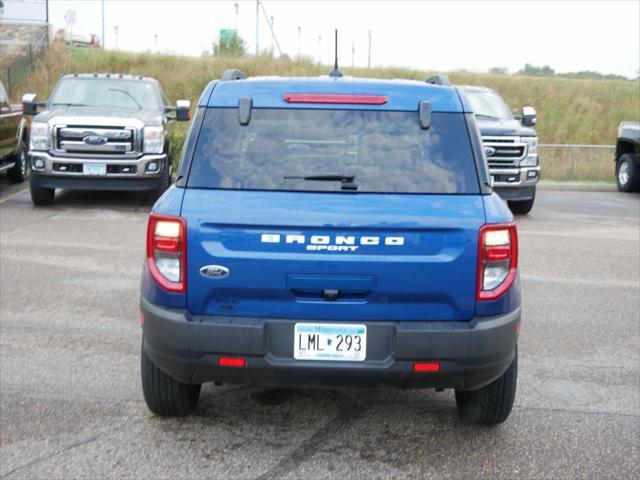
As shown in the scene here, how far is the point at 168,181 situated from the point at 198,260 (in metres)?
10.3

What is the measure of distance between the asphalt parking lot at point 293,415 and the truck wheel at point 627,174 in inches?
444


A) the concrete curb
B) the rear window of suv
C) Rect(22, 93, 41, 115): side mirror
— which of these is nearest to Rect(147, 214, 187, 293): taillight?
the rear window of suv

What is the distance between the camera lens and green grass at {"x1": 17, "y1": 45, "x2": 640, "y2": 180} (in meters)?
34.6

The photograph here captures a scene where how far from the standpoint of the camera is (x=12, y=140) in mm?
15438

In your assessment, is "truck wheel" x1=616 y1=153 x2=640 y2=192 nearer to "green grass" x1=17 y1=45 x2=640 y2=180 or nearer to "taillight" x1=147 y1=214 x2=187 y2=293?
"green grass" x1=17 y1=45 x2=640 y2=180

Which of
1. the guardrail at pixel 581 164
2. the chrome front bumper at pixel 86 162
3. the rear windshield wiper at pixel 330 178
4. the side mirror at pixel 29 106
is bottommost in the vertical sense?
the guardrail at pixel 581 164

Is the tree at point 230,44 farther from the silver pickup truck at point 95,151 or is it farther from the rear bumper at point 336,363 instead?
the rear bumper at point 336,363

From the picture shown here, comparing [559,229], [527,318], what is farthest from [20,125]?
[527,318]

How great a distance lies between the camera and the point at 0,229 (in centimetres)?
1159

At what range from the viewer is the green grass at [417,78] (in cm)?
3459

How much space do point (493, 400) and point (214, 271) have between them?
1.66m

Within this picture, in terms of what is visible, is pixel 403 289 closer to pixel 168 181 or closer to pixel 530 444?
pixel 530 444

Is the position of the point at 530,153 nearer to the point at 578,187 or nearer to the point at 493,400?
the point at 578,187

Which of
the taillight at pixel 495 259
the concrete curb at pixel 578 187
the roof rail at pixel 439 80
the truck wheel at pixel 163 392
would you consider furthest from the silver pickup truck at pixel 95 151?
the concrete curb at pixel 578 187
